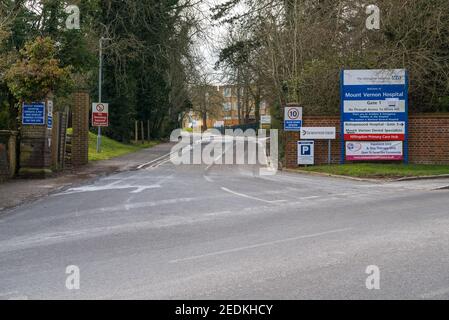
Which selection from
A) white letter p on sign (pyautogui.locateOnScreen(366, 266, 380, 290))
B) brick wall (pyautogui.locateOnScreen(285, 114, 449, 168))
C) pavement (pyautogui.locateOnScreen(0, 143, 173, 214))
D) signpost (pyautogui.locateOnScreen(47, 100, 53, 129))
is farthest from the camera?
brick wall (pyautogui.locateOnScreen(285, 114, 449, 168))

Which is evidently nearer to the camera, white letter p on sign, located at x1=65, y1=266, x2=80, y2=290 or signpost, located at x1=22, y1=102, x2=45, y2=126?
white letter p on sign, located at x1=65, y1=266, x2=80, y2=290

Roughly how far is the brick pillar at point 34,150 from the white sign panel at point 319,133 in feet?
35.7

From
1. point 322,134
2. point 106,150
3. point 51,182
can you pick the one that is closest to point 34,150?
point 51,182

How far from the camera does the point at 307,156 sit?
84.7 feet

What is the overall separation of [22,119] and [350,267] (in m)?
16.2

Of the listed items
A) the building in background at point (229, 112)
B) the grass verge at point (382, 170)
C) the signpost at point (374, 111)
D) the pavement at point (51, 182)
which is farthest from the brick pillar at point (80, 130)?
the building in background at point (229, 112)

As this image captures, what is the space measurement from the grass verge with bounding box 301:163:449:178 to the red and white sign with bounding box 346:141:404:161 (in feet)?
1.81

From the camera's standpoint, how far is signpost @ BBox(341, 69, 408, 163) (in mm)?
24438

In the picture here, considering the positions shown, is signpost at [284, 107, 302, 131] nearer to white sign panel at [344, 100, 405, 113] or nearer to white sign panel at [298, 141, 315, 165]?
white sign panel at [298, 141, 315, 165]

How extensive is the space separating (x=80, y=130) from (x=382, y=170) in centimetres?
1363

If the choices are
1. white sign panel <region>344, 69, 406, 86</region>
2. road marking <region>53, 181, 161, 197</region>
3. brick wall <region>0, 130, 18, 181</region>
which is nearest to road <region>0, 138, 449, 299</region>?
road marking <region>53, 181, 161, 197</region>

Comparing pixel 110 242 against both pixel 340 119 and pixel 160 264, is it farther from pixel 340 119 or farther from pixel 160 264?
pixel 340 119

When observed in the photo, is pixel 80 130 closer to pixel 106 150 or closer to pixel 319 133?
pixel 106 150

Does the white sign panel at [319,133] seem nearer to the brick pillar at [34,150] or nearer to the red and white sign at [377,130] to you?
the red and white sign at [377,130]
